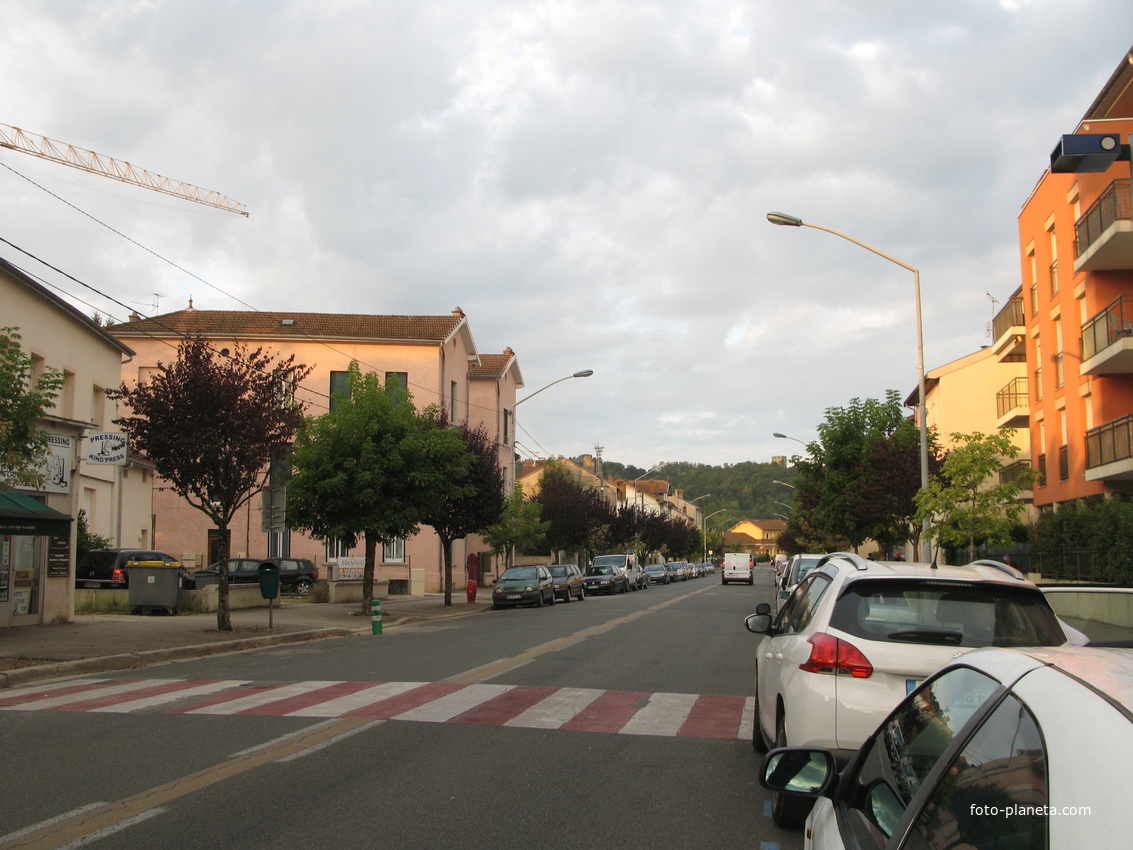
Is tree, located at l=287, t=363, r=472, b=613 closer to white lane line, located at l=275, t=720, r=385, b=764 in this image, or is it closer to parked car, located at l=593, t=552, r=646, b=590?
white lane line, located at l=275, t=720, r=385, b=764

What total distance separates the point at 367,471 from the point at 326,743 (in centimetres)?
1756

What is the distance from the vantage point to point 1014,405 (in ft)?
125

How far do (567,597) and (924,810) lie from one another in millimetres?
34596

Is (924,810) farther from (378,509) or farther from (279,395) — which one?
(378,509)

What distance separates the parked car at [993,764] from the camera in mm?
1831

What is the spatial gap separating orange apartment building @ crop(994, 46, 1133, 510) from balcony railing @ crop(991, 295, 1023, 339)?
0.05 meters

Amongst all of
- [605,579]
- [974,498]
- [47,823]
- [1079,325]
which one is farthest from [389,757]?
[605,579]

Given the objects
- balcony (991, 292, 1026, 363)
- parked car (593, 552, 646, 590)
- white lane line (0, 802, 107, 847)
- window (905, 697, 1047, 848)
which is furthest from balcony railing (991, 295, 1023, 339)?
window (905, 697, 1047, 848)

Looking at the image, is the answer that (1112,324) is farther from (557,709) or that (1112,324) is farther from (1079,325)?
(557,709)

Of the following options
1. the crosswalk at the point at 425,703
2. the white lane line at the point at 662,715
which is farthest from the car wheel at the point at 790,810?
the white lane line at the point at 662,715

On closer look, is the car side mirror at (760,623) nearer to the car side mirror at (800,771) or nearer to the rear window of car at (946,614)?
the rear window of car at (946,614)

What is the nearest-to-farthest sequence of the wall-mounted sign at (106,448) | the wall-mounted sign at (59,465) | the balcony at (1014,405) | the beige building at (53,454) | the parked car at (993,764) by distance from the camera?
the parked car at (993,764) → the beige building at (53,454) → the wall-mounted sign at (59,465) → the wall-mounted sign at (106,448) → the balcony at (1014,405)

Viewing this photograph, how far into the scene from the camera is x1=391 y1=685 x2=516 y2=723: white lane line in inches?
371

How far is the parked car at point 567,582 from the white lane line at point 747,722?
78.4 ft
